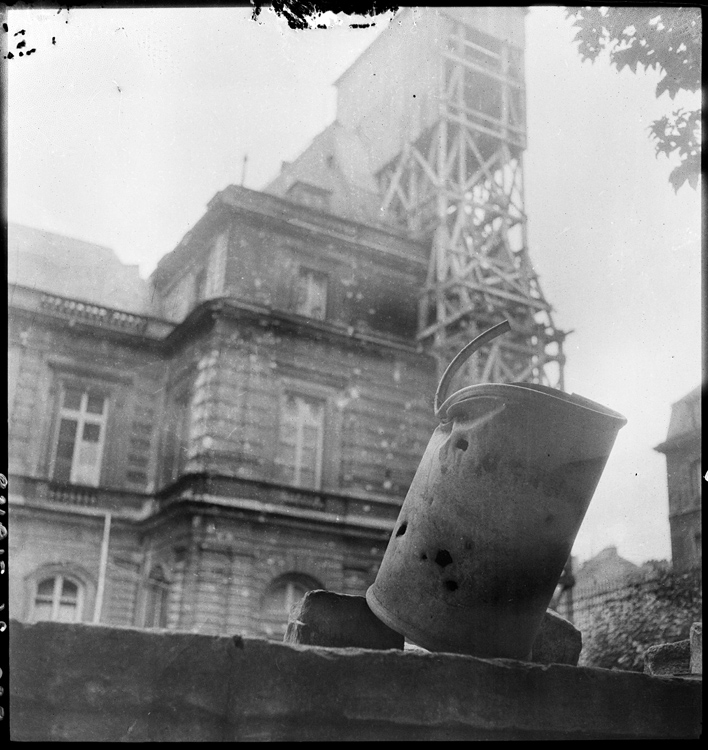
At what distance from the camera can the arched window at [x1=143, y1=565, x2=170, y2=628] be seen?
7248mm

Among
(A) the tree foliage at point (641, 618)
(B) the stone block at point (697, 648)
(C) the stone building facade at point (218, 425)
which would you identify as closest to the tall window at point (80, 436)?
(C) the stone building facade at point (218, 425)

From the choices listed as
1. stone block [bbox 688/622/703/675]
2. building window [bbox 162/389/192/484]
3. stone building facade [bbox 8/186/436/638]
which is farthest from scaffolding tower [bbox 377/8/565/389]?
stone block [bbox 688/622/703/675]

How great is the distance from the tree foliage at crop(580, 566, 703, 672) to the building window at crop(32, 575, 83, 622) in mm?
4817

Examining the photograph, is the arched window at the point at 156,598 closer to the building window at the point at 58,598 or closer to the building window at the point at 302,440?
the building window at the point at 58,598

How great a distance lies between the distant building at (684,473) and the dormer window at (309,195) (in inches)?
266

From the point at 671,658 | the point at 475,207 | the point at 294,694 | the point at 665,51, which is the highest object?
the point at 475,207

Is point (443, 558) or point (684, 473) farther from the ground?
point (684, 473)

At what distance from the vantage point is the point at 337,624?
223 cm

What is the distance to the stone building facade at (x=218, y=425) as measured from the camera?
7453 mm

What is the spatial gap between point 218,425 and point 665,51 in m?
5.70

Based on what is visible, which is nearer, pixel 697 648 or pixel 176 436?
pixel 697 648

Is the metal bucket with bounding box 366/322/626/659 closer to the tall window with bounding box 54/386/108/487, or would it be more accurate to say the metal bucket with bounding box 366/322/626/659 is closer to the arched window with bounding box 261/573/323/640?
the arched window with bounding box 261/573/323/640

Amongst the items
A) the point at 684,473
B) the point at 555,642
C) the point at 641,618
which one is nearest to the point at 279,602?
the point at 641,618

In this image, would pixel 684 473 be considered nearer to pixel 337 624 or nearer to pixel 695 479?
pixel 695 479
